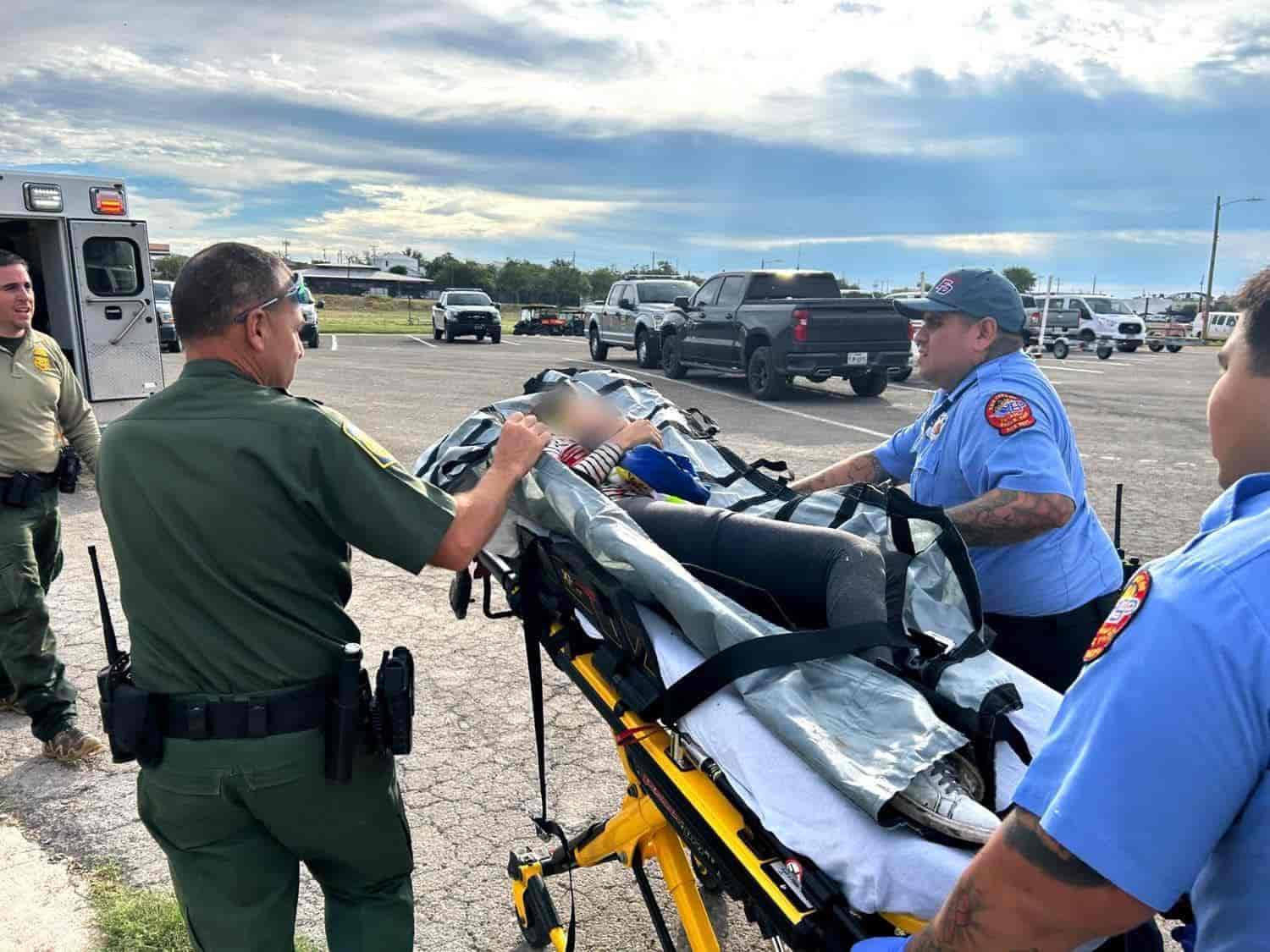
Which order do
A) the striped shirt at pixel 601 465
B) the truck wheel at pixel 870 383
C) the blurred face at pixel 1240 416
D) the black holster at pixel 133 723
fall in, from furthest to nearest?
1. the truck wheel at pixel 870 383
2. the striped shirt at pixel 601 465
3. the black holster at pixel 133 723
4. the blurred face at pixel 1240 416

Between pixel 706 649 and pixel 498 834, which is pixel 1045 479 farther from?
pixel 498 834

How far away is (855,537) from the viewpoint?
235 centimetres

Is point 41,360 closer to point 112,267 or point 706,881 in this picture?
point 706,881

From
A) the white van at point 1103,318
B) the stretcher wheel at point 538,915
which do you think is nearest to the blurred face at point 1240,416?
the stretcher wheel at point 538,915

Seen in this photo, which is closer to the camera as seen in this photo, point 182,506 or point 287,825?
point 182,506

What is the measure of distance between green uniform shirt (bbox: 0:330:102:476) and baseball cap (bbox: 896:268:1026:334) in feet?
12.4

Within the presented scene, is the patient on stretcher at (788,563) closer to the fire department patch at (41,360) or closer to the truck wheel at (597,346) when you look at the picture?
the fire department patch at (41,360)

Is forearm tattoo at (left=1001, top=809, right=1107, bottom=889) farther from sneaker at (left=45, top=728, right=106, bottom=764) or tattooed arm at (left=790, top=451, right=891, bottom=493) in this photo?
sneaker at (left=45, top=728, right=106, bottom=764)

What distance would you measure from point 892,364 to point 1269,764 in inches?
542

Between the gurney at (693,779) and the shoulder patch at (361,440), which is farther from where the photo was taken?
the shoulder patch at (361,440)

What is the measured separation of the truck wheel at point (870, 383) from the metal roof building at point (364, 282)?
3394 inches

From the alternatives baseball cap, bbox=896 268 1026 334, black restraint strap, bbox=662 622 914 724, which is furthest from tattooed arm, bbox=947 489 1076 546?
black restraint strap, bbox=662 622 914 724

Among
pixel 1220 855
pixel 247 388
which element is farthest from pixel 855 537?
pixel 247 388

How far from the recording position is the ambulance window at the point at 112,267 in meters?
8.45
